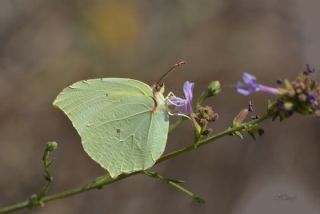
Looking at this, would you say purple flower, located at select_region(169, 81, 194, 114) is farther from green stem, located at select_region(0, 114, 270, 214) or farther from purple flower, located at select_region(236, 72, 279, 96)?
purple flower, located at select_region(236, 72, 279, 96)

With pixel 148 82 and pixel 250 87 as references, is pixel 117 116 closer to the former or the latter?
pixel 250 87

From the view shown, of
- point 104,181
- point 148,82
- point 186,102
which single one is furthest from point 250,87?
point 148,82

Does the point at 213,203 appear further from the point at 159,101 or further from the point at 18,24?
the point at 159,101

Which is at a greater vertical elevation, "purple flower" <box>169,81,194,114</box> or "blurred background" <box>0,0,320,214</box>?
"purple flower" <box>169,81,194,114</box>

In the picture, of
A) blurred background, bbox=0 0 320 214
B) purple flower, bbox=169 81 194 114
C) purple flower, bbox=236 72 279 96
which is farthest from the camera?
blurred background, bbox=0 0 320 214

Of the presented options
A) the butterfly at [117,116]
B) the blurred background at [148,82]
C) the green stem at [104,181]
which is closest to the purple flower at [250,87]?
the green stem at [104,181]

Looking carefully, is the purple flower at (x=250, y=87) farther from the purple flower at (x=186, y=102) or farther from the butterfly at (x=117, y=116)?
the butterfly at (x=117, y=116)

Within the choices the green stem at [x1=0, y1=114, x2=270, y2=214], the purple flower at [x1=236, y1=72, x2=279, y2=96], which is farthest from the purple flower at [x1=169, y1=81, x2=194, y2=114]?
the purple flower at [x1=236, y1=72, x2=279, y2=96]

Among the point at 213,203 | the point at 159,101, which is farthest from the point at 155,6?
the point at 159,101
